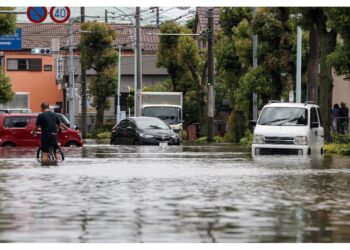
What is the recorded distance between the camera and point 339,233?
1263 centimetres

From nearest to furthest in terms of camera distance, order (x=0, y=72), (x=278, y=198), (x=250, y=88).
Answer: (x=278, y=198) < (x=250, y=88) < (x=0, y=72)

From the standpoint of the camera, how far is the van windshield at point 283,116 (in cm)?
3388

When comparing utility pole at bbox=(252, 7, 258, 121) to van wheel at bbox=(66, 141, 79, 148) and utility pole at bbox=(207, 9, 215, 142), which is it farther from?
van wheel at bbox=(66, 141, 79, 148)

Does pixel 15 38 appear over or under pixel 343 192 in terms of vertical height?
over

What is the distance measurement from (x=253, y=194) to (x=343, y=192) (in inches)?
71.1

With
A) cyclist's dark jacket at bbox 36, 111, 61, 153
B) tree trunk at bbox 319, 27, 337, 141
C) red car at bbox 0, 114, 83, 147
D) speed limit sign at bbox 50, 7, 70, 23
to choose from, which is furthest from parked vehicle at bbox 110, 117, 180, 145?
cyclist's dark jacket at bbox 36, 111, 61, 153

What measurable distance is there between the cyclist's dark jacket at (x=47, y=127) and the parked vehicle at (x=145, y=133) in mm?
15693

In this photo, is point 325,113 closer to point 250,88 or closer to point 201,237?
point 250,88

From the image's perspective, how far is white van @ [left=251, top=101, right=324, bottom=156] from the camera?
33.3 meters

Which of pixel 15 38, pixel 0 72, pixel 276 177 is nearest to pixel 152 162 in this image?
pixel 276 177

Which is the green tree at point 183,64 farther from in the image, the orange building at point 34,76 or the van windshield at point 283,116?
the van windshield at point 283,116

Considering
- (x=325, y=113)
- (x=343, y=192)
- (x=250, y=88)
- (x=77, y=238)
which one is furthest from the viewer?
(x=250, y=88)

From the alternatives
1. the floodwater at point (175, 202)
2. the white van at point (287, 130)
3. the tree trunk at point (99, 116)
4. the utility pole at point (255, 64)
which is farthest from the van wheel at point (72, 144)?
the tree trunk at point (99, 116)

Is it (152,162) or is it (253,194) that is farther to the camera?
(152,162)
